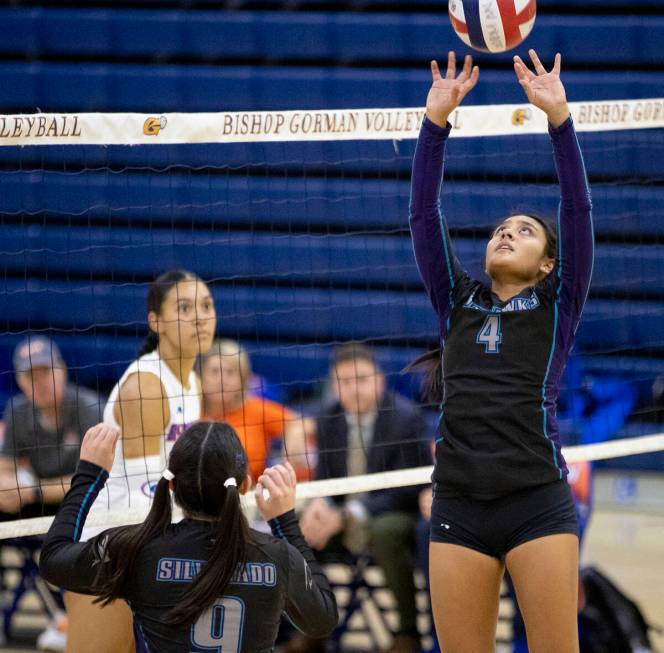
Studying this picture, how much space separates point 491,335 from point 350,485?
1330 millimetres

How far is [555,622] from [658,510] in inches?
202

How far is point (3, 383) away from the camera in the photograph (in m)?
8.61

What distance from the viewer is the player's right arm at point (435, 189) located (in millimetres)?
3312

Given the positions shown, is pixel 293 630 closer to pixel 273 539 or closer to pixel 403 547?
pixel 403 547

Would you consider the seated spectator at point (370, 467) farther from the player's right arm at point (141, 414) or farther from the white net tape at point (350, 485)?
the player's right arm at point (141, 414)

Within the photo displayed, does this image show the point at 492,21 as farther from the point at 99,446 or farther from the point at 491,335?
the point at 99,446

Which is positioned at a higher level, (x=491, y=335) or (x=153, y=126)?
(x=153, y=126)

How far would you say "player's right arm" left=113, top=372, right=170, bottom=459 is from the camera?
402cm

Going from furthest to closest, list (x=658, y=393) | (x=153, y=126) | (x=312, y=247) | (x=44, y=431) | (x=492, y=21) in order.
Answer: (x=312, y=247) < (x=658, y=393) < (x=44, y=431) < (x=153, y=126) < (x=492, y=21)

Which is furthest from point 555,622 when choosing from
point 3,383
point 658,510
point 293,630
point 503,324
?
point 3,383

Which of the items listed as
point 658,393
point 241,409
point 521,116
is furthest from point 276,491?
point 658,393

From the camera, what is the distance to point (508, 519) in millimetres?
3137

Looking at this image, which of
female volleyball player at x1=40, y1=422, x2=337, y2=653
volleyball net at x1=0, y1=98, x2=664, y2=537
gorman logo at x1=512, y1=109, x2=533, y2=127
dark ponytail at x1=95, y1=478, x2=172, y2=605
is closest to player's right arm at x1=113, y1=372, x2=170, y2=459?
female volleyball player at x1=40, y1=422, x2=337, y2=653

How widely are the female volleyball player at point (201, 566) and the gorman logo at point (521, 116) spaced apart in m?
2.37
